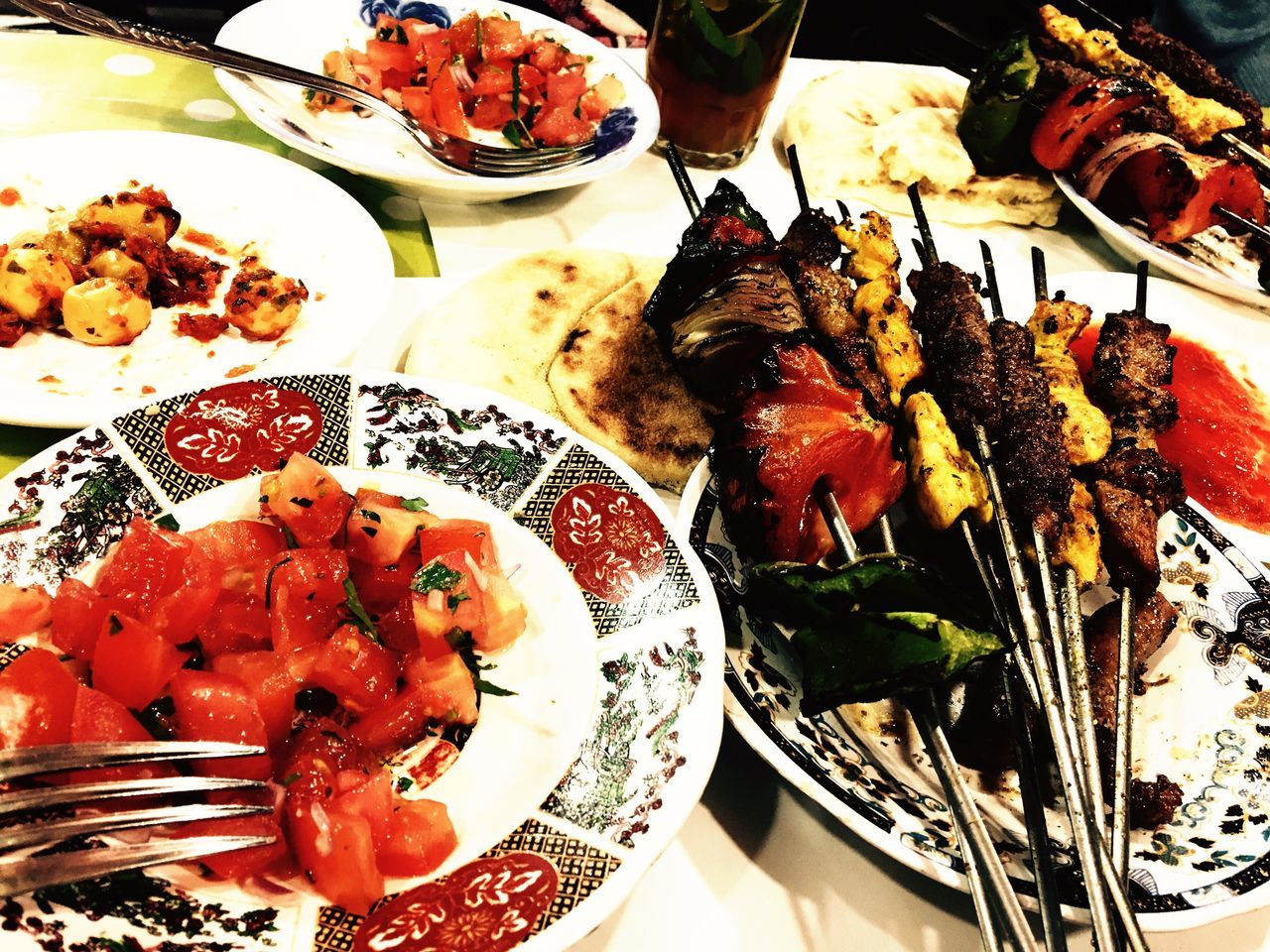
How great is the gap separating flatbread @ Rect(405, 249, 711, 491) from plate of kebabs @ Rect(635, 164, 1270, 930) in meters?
0.16

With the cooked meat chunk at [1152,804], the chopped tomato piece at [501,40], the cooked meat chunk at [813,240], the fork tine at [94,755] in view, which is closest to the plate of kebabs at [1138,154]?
the cooked meat chunk at [813,240]

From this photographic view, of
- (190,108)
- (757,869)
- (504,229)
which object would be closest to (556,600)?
(757,869)

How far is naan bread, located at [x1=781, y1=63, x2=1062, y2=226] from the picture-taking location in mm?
3938

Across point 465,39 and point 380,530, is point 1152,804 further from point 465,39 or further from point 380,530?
point 465,39

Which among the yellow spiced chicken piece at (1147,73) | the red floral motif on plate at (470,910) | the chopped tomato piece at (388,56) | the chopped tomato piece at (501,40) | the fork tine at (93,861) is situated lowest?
the red floral motif on plate at (470,910)

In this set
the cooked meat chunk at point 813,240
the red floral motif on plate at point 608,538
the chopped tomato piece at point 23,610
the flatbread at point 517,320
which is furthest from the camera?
the cooked meat chunk at point 813,240

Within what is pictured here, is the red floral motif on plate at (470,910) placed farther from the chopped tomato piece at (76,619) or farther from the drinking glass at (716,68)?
the drinking glass at (716,68)

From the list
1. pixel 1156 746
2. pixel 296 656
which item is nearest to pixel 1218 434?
pixel 1156 746

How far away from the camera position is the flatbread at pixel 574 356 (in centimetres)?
257

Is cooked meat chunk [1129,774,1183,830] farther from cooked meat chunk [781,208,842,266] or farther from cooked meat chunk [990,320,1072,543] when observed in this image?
cooked meat chunk [781,208,842,266]

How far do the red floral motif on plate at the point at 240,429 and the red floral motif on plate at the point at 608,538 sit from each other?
652 mm

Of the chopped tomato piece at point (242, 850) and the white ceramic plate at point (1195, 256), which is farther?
the white ceramic plate at point (1195, 256)

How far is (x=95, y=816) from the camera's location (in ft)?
4.45

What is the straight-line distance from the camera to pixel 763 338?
2.46 m
